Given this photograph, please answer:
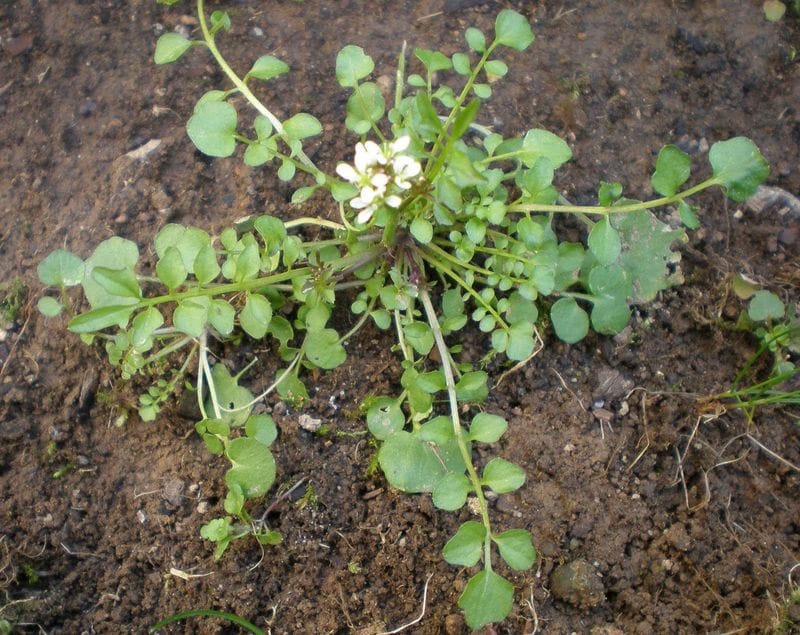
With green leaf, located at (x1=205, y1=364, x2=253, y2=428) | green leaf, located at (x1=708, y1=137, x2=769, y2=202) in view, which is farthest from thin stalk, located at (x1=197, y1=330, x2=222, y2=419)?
green leaf, located at (x1=708, y1=137, x2=769, y2=202)

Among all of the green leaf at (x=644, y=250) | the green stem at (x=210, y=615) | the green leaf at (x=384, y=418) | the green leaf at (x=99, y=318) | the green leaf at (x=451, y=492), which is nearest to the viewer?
the green leaf at (x=99, y=318)

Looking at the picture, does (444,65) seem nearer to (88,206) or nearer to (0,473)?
(88,206)

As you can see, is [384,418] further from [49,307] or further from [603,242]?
[49,307]

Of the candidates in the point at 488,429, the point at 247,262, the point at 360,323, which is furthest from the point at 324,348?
the point at 488,429

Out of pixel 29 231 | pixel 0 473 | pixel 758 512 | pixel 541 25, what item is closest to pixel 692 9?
pixel 541 25

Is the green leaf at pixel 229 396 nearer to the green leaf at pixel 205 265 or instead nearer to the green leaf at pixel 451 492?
the green leaf at pixel 205 265

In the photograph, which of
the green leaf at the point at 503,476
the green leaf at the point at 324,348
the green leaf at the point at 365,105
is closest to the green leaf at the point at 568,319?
the green leaf at the point at 503,476
